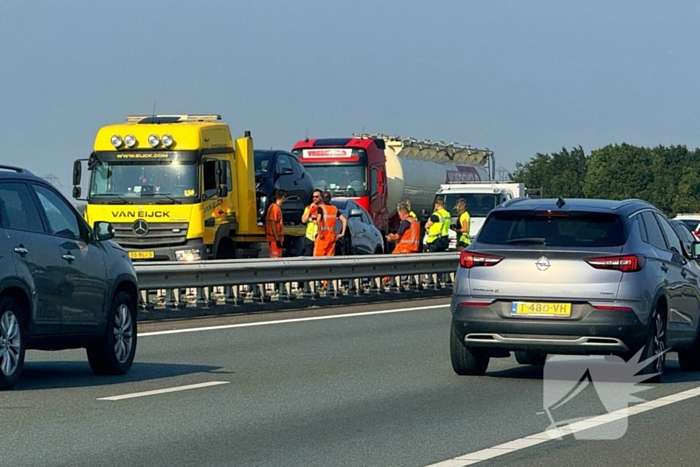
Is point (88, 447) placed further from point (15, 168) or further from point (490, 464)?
point (15, 168)

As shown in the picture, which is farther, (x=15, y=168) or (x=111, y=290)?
(x=111, y=290)

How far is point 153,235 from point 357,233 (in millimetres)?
6309

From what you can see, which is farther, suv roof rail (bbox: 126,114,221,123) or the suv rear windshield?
suv roof rail (bbox: 126,114,221,123)

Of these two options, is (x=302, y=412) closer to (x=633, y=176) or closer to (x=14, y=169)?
(x=14, y=169)

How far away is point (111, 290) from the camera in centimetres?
1256

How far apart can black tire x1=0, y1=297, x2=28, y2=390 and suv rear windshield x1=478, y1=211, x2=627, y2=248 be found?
4.00 metres

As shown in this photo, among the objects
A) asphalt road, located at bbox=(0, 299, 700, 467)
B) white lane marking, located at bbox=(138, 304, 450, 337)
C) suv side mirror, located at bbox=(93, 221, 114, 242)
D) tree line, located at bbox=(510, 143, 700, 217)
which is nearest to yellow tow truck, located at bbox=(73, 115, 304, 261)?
white lane marking, located at bbox=(138, 304, 450, 337)

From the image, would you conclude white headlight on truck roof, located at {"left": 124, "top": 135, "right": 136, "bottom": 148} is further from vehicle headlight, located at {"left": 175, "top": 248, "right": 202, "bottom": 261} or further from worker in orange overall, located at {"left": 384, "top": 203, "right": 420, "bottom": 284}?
worker in orange overall, located at {"left": 384, "top": 203, "right": 420, "bottom": 284}

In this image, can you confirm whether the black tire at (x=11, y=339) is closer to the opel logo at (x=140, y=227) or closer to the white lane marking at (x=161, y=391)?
the white lane marking at (x=161, y=391)

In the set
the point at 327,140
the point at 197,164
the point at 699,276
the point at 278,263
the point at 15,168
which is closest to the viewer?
the point at 15,168

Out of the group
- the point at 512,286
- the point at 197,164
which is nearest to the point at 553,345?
the point at 512,286

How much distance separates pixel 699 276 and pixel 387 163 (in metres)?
29.0

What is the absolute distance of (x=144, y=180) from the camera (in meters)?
25.4

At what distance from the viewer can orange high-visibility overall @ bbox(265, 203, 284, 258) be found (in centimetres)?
2606
